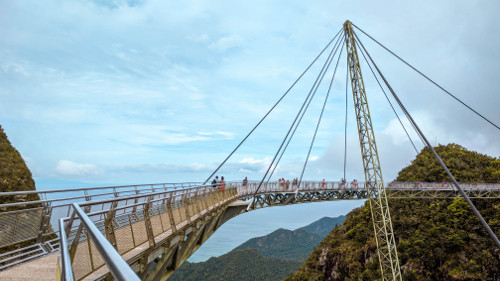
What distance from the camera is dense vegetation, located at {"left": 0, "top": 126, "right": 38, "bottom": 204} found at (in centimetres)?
1829

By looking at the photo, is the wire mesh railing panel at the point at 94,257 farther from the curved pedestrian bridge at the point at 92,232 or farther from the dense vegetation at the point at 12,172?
the dense vegetation at the point at 12,172

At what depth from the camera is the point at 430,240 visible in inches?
1545

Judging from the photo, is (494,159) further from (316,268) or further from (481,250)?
(316,268)

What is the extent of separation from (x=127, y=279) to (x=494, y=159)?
64480 millimetres

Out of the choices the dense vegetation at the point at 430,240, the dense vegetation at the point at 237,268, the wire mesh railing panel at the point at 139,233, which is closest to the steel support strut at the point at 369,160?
the dense vegetation at the point at 430,240

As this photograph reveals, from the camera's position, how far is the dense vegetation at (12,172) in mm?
18292

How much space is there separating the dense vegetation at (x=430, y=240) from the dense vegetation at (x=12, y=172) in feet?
122

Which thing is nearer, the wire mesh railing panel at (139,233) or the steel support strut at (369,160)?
the wire mesh railing panel at (139,233)

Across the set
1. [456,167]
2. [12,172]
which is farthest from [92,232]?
[456,167]

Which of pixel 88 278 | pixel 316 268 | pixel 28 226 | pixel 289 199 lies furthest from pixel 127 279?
pixel 316 268

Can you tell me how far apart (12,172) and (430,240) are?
41609 mm

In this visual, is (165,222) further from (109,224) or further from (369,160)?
(369,160)

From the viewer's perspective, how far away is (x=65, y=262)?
2014 mm

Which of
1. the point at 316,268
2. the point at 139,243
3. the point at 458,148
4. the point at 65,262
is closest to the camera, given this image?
the point at 65,262
